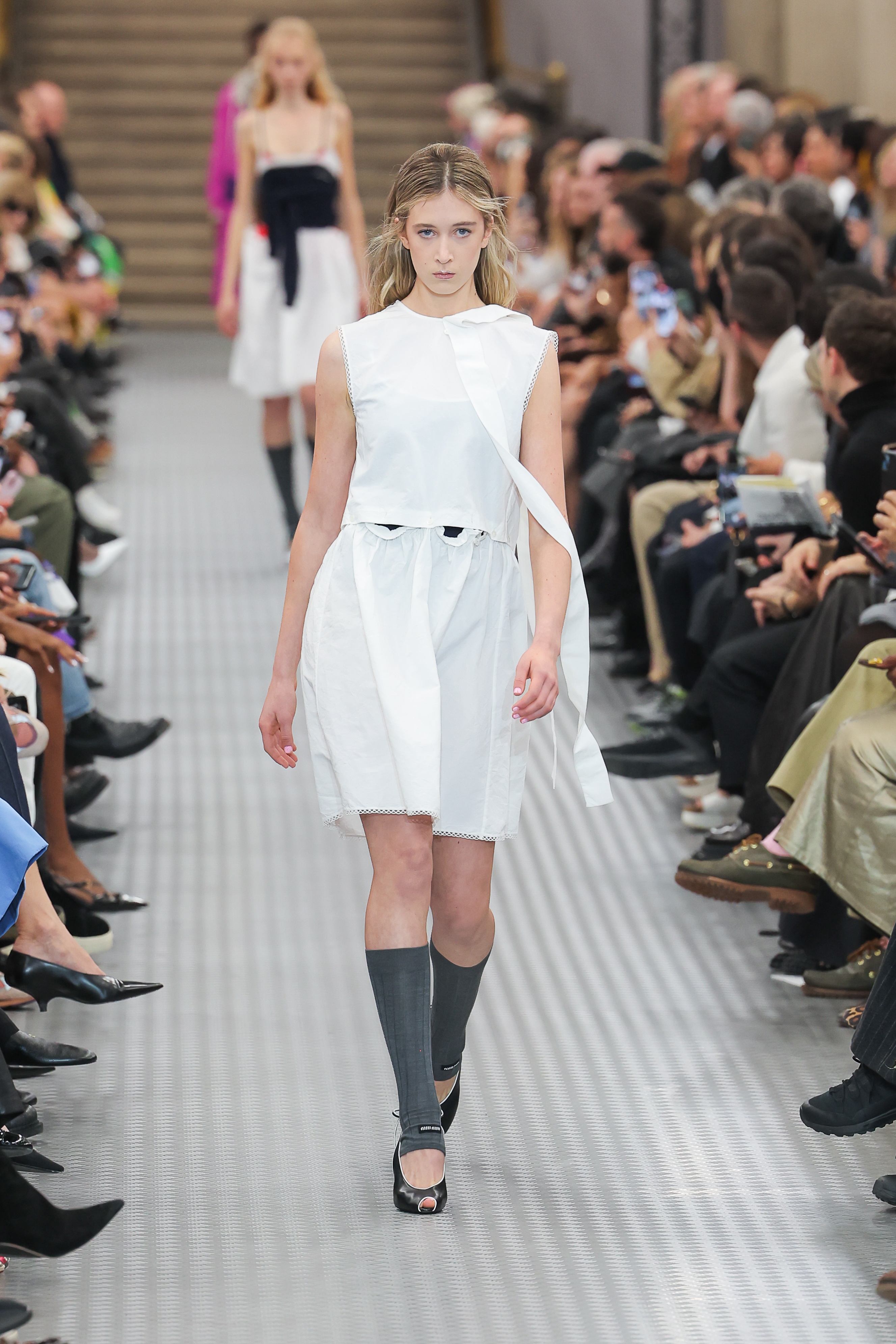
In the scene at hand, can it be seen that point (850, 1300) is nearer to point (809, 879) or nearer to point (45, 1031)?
point (809, 879)

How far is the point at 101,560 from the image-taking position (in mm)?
5789

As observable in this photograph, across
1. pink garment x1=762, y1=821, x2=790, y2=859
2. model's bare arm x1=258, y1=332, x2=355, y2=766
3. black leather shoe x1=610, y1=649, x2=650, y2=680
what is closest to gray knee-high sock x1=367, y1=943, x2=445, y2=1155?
model's bare arm x1=258, y1=332, x2=355, y2=766

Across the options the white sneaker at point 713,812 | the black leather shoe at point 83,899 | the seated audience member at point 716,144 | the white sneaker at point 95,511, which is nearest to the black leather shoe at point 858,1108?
the black leather shoe at point 83,899

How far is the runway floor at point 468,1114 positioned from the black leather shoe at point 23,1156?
0.03m

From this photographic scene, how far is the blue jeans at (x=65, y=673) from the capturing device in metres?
3.63

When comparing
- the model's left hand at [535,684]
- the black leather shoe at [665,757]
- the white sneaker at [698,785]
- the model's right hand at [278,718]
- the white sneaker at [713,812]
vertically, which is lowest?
the white sneaker at [698,785]

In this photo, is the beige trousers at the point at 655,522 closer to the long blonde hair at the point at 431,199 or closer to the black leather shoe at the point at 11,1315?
the long blonde hair at the point at 431,199

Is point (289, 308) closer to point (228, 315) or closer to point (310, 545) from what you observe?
point (228, 315)

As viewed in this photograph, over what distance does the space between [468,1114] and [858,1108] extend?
1.82 feet

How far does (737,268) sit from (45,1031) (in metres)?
2.67

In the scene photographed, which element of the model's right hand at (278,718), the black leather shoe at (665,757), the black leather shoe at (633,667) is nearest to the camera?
the model's right hand at (278,718)

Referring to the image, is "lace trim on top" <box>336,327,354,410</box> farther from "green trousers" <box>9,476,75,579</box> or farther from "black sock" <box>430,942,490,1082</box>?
"green trousers" <box>9,476,75,579</box>

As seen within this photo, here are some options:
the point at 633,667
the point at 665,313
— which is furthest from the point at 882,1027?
the point at 665,313

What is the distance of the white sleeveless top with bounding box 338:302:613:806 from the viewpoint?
2.30 metres
